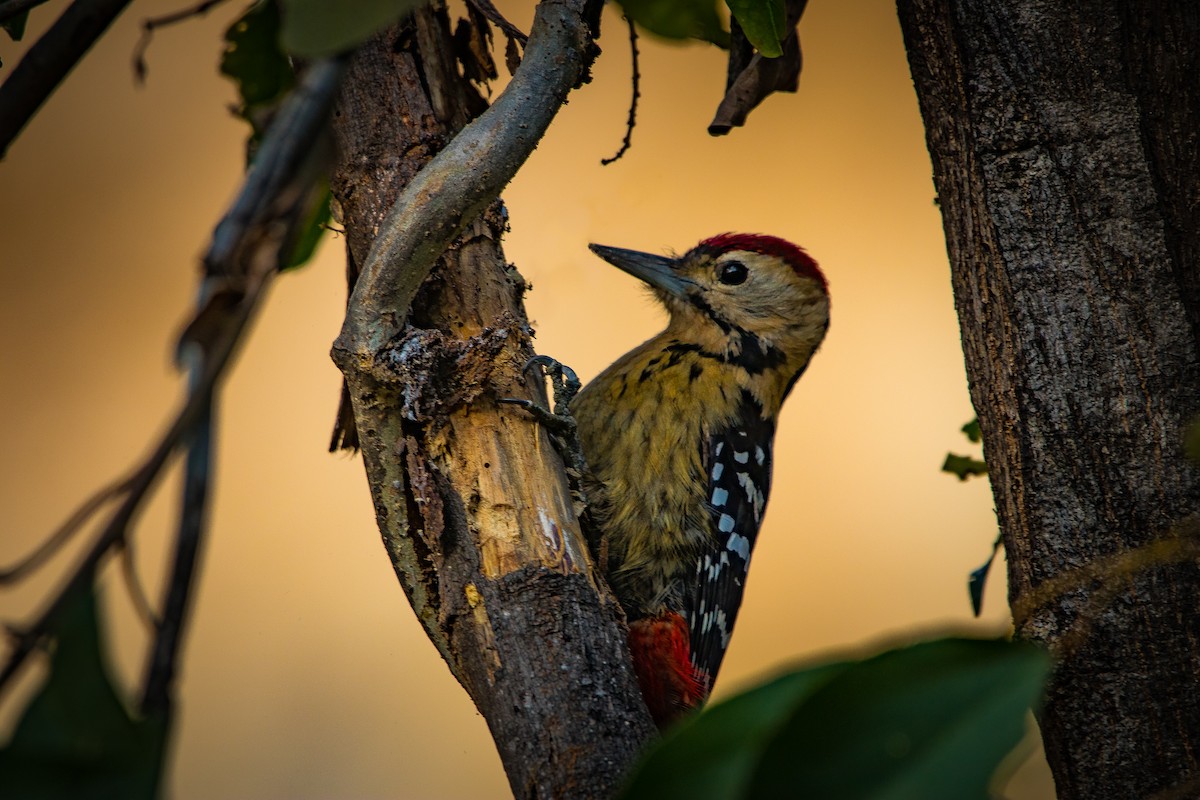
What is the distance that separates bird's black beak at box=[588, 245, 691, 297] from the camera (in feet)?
8.64

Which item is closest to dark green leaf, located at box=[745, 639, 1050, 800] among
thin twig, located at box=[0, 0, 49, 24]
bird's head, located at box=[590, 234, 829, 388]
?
thin twig, located at box=[0, 0, 49, 24]

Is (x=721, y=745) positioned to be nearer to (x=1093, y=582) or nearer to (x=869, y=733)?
(x=869, y=733)

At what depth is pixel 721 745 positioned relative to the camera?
2.28 ft

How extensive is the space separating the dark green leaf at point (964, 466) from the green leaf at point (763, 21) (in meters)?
0.84

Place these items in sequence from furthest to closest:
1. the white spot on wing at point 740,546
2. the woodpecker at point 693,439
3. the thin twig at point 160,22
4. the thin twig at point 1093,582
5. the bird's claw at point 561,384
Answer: the white spot on wing at point 740,546 → the woodpecker at point 693,439 → the bird's claw at point 561,384 → the thin twig at point 160,22 → the thin twig at point 1093,582

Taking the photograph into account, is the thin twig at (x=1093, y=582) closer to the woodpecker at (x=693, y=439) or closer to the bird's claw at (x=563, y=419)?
the bird's claw at (x=563, y=419)

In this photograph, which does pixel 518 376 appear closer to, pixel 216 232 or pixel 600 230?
pixel 216 232

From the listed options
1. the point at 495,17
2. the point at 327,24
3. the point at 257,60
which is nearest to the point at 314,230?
the point at 257,60

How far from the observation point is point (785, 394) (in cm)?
275

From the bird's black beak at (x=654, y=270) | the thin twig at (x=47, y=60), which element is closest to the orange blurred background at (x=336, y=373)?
the bird's black beak at (x=654, y=270)

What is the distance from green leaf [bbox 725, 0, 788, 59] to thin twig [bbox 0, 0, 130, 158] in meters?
0.88

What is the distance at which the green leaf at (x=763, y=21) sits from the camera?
1492mm

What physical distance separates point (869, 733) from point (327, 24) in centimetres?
54

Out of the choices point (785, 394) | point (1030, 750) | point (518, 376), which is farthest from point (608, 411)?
point (1030, 750)
